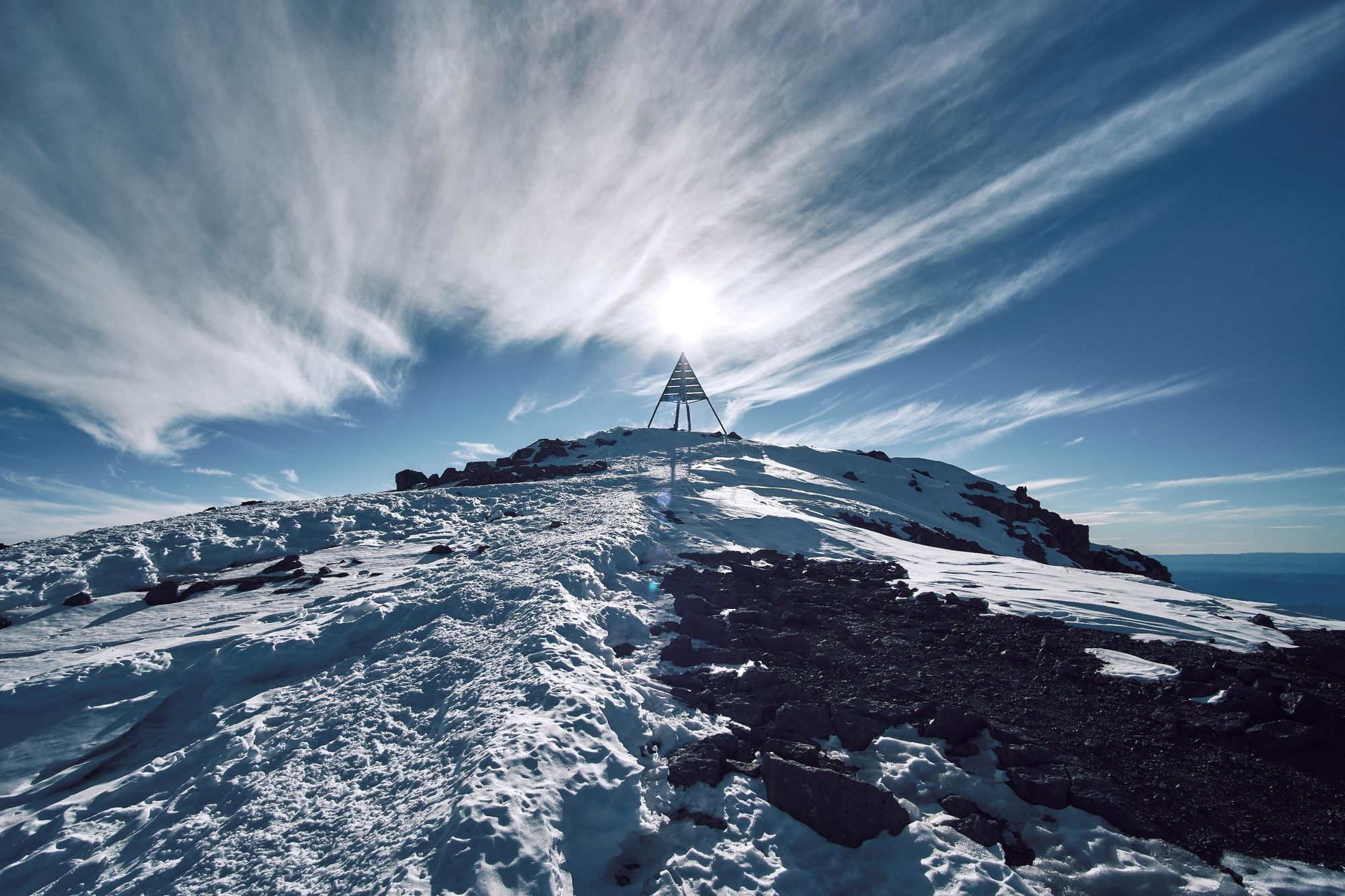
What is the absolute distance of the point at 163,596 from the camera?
43.9ft

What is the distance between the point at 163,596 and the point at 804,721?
16.4 metres

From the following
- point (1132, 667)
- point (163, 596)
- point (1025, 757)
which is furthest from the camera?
point (163, 596)

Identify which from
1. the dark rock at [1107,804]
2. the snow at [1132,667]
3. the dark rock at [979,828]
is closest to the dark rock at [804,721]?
the dark rock at [979,828]

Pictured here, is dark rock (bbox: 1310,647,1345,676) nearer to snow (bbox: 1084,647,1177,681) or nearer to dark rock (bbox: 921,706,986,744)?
snow (bbox: 1084,647,1177,681)

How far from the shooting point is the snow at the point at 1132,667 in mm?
8922

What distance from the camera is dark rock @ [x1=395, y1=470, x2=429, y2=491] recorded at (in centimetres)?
3644

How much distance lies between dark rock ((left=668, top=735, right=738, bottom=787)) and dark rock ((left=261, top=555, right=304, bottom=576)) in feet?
49.3

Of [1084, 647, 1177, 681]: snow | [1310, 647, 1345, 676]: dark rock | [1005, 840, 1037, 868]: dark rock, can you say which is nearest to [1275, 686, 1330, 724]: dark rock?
[1084, 647, 1177, 681]: snow

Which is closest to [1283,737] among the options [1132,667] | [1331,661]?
[1132,667]

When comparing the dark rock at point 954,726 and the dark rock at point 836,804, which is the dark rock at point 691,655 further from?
the dark rock at point 836,804

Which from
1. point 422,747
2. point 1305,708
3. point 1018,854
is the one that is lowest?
point 422,747

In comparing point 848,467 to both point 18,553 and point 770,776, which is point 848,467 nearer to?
point 770,776

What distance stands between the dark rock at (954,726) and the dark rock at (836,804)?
1792mm

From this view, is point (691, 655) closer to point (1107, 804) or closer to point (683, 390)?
point (1107, 804)
